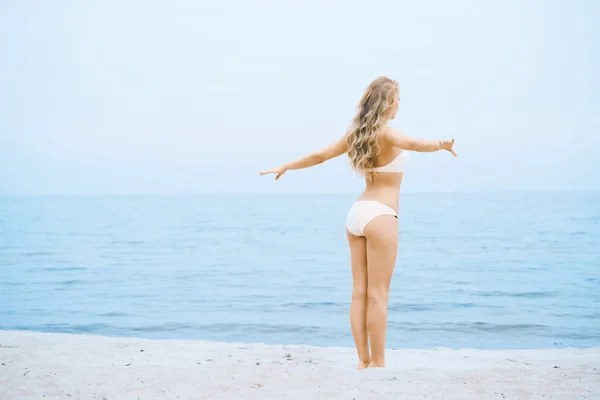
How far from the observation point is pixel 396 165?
15.4 feet

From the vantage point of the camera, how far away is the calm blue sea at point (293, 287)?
383 inches

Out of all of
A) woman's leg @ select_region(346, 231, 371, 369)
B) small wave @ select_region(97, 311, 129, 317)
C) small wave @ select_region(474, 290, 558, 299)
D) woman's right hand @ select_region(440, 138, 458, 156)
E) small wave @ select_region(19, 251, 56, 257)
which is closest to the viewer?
woman's right hand @ select_region(440, 138, 458, 156)

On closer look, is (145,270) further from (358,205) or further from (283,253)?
(358,205)

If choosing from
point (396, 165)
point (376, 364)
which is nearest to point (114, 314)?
point (376, 364)

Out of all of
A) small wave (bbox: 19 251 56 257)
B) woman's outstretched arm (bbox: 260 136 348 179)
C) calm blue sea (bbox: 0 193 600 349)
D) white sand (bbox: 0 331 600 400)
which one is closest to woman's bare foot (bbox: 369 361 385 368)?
white sand (bbox: 0 331 600 400)

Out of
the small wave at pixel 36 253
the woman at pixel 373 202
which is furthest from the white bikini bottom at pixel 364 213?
the small wave at pixel 36 253

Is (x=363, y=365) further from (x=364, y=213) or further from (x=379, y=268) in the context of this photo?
(x=364, y=213)

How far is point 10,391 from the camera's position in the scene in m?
4.21

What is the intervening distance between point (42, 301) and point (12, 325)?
1780 mm

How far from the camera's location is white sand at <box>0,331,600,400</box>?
4008 mm

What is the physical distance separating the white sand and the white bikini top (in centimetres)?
133

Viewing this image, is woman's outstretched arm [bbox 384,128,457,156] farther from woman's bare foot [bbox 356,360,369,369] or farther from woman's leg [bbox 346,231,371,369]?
woman's bare foot [bbox 356,360,369,369]

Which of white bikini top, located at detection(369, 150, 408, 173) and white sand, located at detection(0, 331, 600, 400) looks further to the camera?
white bikini top, located at detection(369, 150, 408, 173)

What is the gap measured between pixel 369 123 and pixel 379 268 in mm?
968
